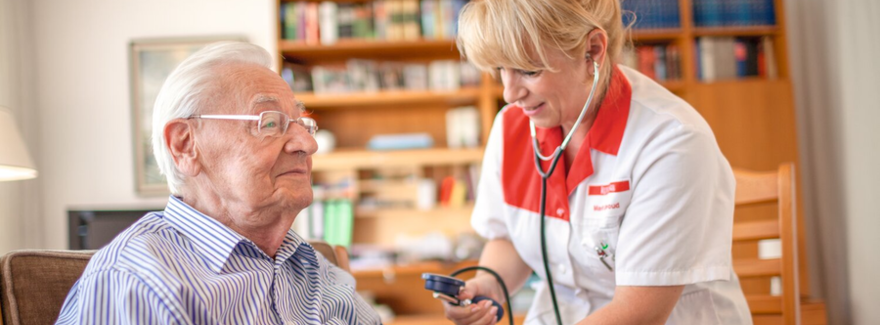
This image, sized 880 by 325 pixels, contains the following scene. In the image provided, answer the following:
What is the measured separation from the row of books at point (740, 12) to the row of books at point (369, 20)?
1.41 m

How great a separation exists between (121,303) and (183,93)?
0.39 m

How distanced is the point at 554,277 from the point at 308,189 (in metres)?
0.64

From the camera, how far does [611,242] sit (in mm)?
1348

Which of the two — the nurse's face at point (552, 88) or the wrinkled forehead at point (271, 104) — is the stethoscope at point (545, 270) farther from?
the wrinkled forehead at point (271, 104)

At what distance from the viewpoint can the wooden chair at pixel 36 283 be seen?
3.47 feet

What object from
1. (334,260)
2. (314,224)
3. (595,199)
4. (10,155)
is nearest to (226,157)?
(334,260)

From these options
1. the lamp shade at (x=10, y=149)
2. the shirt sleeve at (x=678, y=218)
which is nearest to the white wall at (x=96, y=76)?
the lamp shade at (x=10, y=149)

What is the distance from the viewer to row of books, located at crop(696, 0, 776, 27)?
3656 mm

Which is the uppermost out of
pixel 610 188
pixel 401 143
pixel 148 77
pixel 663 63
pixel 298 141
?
pixel 148 77

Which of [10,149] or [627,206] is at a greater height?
[10,149]

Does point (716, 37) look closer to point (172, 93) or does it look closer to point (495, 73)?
point (495, 73)

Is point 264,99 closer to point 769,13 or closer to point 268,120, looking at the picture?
point 268,120

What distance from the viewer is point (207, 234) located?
1071mm

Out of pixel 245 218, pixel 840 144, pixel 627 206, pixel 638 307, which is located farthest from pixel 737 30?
pixel 245 218
